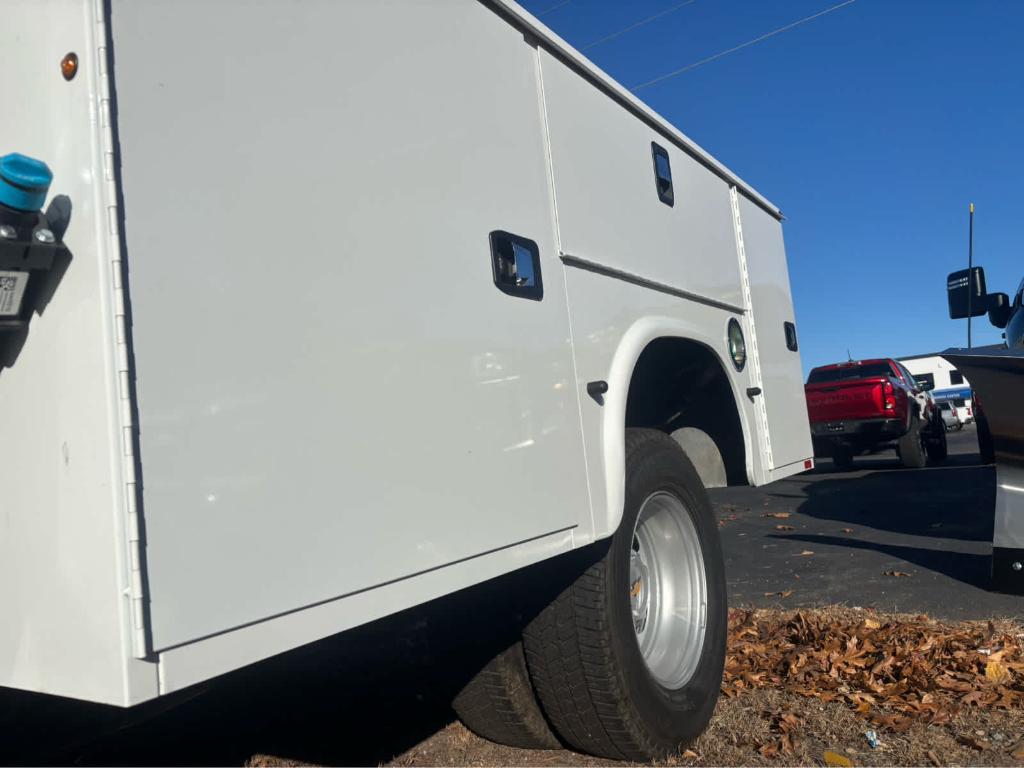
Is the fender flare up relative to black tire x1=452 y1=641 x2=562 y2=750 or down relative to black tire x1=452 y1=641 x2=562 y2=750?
up

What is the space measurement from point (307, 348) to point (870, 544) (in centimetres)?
663

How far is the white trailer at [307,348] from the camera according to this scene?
1400 millimetres

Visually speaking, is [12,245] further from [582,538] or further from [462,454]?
[582,538]

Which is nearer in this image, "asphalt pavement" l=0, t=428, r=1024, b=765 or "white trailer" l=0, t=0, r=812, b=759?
"white trailer" l=0, t=0, r=812, b=759

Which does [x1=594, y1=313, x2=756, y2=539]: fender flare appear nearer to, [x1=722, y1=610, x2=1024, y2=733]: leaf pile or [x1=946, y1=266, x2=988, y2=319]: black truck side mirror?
[x1=722, y1=610, x2=1024, y2=733]: leaf pile

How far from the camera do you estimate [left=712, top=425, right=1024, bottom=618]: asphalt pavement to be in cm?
532

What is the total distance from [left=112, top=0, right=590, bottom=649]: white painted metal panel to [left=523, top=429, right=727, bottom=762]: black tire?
0.45 m

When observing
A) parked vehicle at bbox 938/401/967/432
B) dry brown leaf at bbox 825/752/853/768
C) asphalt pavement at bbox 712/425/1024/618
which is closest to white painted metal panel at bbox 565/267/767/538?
dry brown leaf at bbox 825/752/853/768

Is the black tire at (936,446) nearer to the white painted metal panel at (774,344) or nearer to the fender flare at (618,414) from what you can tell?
the white painted metal panel at (774,344)

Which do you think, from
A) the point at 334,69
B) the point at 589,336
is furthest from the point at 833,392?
the point at 334,69

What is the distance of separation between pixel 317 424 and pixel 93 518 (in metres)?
0.44

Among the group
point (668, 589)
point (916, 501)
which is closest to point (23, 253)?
point (668, 589)

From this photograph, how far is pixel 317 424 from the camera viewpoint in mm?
1671

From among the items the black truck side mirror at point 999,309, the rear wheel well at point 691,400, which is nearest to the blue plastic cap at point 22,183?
the rear wheel well at point 691,400
